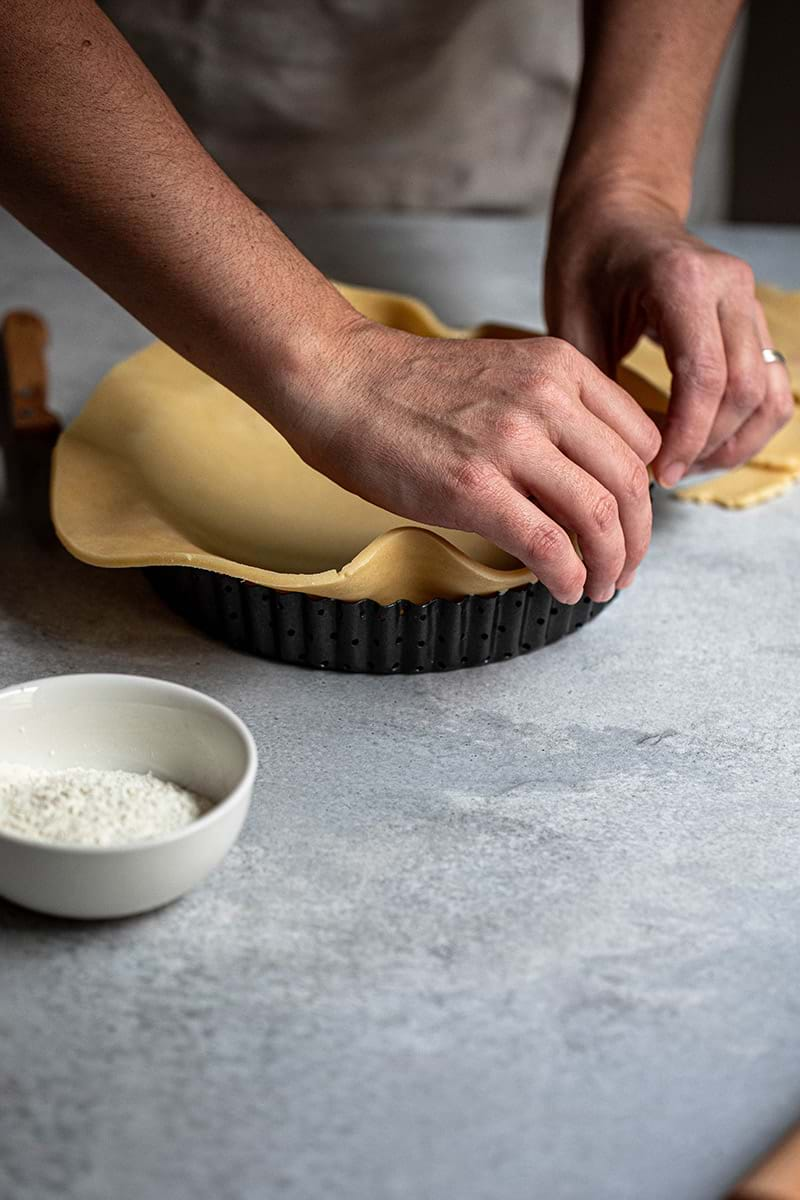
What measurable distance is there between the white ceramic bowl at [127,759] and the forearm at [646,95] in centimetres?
64

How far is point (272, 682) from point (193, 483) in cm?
20

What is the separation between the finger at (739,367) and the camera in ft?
2.76

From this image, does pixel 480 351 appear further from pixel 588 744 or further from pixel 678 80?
pixel 678 80

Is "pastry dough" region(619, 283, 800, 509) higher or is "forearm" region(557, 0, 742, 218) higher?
"forearm" region(557, 0, 742, 218)

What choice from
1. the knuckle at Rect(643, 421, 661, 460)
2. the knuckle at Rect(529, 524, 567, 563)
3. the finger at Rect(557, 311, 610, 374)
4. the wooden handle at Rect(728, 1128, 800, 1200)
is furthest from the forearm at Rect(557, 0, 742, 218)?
the wooden handle at Rect(728, 1128, 800, 1200)

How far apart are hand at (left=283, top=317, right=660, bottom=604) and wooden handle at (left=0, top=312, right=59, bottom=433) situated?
1.44ft

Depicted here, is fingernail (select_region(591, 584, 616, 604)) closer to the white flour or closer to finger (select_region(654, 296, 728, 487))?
finger (select_region(654, 296, 728, 487))

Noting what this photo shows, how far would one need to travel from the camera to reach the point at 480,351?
700 millimetres

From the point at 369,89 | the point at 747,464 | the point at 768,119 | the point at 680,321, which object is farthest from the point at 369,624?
the point at 768,119

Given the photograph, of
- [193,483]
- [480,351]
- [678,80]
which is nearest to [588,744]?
[480,351]

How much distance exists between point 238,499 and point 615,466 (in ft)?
0.99

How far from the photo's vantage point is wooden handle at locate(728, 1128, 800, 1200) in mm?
390

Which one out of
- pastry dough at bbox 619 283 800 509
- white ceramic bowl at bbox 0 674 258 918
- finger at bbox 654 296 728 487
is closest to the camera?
white ceramic bowl at bbox 0 674 258 918

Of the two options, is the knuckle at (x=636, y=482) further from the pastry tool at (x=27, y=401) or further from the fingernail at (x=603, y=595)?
the pastry tool at (x=27, y=401)
